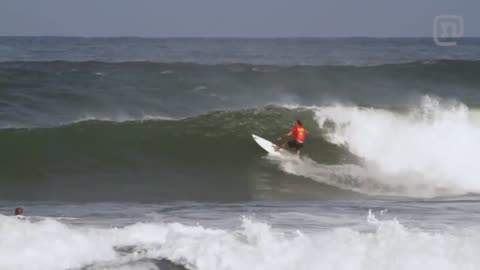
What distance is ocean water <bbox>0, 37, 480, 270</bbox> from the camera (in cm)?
871

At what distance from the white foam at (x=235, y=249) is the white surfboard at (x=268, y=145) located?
27.6ft

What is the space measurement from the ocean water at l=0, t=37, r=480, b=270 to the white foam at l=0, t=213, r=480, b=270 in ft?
0.07

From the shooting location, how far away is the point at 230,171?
1786 cm

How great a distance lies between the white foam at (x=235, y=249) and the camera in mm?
8438

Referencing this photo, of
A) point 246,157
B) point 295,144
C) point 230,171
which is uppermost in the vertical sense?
point 295,144

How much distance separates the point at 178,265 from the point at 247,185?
8276 mm


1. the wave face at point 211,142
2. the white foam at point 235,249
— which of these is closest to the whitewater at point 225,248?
the white foam at point 235,249

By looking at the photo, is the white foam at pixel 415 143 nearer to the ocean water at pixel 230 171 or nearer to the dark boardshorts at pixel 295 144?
the ocean water at pixel 230 171

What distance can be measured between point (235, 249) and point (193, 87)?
19.0 meters

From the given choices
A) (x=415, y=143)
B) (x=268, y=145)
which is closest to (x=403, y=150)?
(x=415, y=143)

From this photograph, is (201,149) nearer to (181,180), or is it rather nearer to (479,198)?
(181,180)

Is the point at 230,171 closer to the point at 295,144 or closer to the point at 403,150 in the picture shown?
the point at 295,144

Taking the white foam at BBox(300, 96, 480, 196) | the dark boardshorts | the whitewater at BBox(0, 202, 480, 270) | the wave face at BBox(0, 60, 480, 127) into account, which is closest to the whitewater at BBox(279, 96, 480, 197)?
the white foam at BBox(300, 96, 480, 196)

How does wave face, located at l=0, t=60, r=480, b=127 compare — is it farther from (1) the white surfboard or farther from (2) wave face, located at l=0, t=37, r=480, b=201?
(1) the white surfboard
